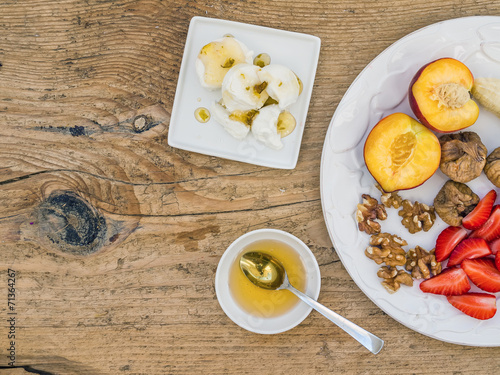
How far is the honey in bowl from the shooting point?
96 cm

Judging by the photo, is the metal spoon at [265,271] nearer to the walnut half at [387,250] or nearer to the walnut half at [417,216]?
the walnut half at [387,250]

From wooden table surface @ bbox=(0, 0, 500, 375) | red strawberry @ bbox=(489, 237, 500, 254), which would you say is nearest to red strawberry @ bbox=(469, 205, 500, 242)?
red strawberry @ bbox=(489, 237, 500, 254)

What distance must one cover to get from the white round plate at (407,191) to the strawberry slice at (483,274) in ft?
0.29

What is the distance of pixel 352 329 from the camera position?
879mm

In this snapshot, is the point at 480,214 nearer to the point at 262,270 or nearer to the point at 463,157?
the point at 463,157

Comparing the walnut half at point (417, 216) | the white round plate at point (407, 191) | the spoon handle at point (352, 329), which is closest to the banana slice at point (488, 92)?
the white round plate at point (407, 191)

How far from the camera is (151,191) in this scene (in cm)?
101

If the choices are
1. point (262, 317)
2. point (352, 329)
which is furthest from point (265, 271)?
point (352, 329)

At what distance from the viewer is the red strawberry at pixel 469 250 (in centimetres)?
92

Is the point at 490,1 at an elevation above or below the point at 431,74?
above

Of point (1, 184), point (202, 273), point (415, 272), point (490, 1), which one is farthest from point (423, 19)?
point (1, 184)

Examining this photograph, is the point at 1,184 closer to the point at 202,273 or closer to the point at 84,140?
the point at 84,140

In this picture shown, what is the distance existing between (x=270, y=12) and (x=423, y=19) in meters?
0.40

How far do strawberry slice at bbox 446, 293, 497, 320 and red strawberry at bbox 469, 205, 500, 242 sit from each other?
0.48 ft
